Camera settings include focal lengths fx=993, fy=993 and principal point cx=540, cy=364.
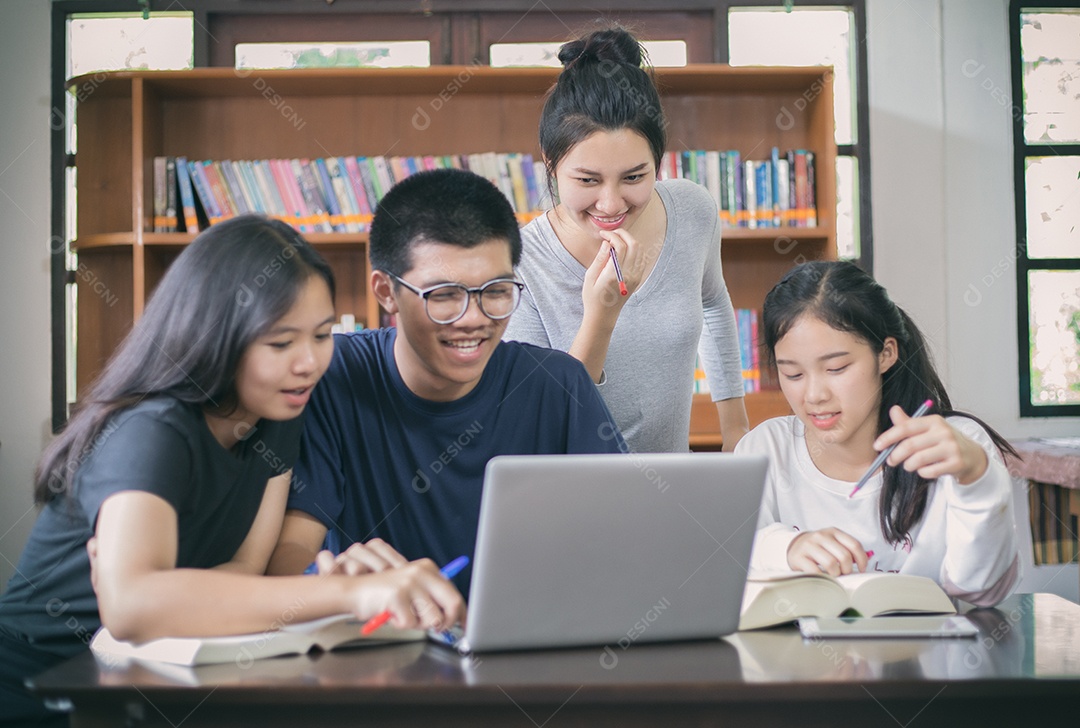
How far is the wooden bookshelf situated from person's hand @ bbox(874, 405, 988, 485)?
7.78 ft

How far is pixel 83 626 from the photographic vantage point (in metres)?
1.20

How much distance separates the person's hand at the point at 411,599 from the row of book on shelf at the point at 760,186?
271 cm

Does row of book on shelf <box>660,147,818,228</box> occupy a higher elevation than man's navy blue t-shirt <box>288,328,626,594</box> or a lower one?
higher

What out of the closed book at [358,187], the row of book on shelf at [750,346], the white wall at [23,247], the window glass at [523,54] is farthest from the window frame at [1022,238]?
the white wall at [23,247]

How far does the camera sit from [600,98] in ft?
5.80

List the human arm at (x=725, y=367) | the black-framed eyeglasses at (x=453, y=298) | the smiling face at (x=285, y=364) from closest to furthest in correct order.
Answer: the smiling face at (x=285, y=364) < the black-framed eyeglasses at (x=453, y=298) < the human arm at (x=725, y=367)

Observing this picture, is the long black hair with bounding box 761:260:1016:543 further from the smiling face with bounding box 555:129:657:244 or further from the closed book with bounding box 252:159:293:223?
the closed book with bounding box 252:159:293:223

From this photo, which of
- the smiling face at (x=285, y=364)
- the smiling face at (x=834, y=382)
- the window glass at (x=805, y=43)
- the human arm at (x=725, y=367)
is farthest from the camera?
the window glass at (x=805, y=43)

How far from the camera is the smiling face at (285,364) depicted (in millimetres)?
1191

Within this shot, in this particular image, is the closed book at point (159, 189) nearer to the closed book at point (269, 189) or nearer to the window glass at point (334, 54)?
the closed book at point (269, 189)

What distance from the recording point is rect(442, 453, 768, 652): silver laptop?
3.02 ft

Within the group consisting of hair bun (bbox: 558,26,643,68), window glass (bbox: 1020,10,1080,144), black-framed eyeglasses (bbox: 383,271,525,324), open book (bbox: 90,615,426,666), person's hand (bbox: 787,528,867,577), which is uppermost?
window glass (bbox: 1020,10,1080,144)

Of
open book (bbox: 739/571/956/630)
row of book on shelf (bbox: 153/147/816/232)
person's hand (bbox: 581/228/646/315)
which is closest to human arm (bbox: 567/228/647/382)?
person's hand (bbox: 581/228/646/315)

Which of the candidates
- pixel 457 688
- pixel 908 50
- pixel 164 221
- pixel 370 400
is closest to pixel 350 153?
pixel 164 221
